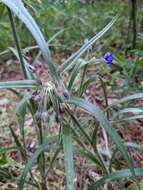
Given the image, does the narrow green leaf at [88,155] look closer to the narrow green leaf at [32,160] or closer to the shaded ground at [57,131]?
the narrow green leaf at [32,160]

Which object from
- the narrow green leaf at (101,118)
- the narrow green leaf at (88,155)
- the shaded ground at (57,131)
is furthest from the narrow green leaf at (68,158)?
the shaded ground at (57,131)

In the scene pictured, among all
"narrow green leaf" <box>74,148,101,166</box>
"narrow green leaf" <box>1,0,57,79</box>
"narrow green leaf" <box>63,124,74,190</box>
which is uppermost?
"narrow green leaf" <box>1,0,57,79</box>

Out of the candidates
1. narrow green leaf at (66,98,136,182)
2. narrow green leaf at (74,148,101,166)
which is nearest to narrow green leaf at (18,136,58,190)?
narrow green leaf at (74,148,101,166)

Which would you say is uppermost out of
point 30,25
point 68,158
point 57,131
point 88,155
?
point 57,131

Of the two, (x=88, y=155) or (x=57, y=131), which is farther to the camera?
(x=57, y=131)

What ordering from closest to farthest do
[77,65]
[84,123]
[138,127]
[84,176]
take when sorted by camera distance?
[77,65]
[84,123]
[84,176]
[138,127]

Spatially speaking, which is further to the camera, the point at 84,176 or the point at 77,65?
the point at 84,176

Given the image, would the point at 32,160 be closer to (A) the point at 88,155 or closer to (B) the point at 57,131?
(A) the point at 88,155

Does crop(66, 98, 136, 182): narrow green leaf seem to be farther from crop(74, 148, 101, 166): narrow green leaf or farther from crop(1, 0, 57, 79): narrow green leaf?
crop(74, 148, 101, 166): narrow green leaf

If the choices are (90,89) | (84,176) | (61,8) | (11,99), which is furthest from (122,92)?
(61,8)

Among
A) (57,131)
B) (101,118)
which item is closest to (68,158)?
(101,118)

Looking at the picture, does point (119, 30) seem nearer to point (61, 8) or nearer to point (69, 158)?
point (61, 8)
